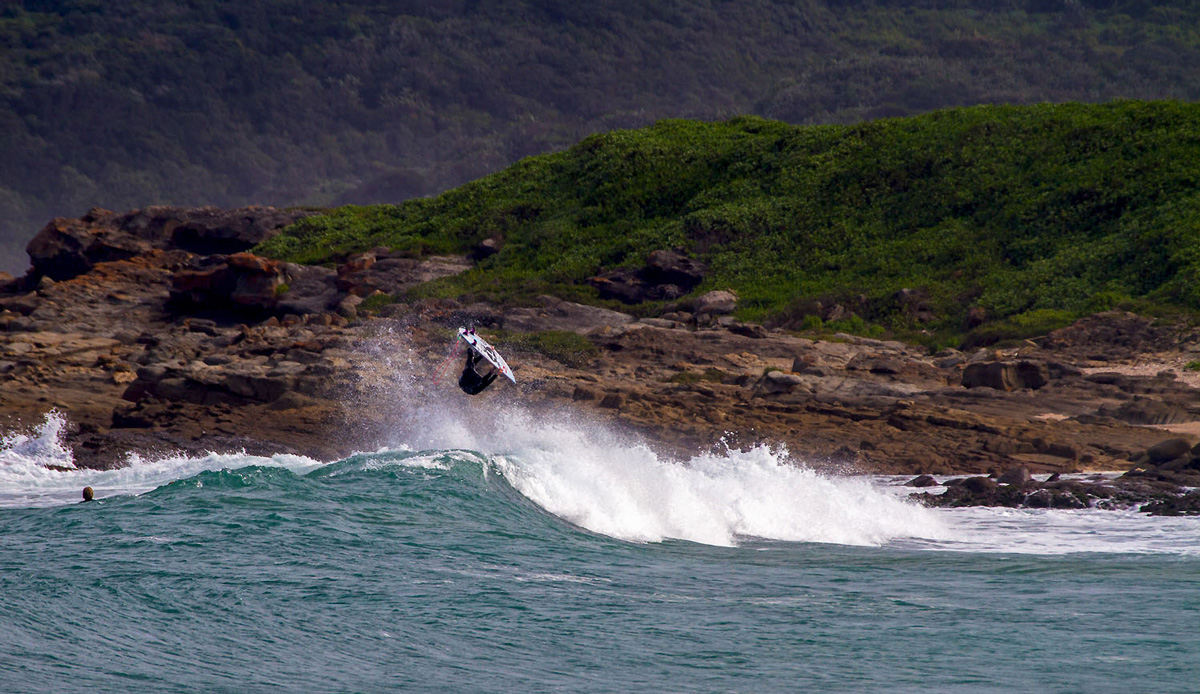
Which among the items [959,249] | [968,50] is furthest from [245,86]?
[959,249]

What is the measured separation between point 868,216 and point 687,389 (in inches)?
752

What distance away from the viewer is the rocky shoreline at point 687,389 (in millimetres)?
24188

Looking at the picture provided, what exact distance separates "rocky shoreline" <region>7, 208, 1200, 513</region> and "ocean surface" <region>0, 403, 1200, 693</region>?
6.42 feet

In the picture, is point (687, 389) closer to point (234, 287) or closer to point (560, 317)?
point (560, 317)

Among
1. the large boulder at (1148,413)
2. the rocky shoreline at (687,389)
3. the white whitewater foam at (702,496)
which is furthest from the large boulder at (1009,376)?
the white whitewater foam at (702,496)

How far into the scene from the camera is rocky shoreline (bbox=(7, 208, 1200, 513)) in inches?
952

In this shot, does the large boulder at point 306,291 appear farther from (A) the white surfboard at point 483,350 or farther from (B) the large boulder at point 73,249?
(A) the white surfboard at point 483,350

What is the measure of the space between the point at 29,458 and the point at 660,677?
17554mm

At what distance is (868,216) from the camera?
44719 millimetres

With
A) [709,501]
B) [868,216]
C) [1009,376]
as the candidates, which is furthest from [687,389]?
[868,216]

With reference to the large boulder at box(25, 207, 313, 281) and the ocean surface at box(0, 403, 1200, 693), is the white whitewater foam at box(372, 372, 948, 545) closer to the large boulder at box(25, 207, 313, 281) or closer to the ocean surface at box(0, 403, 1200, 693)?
the ocean surface at box(0, 403, 1200, 693)

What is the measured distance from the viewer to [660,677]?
11680 millimetres

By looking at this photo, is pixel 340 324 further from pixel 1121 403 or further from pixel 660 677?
pixel 660 677

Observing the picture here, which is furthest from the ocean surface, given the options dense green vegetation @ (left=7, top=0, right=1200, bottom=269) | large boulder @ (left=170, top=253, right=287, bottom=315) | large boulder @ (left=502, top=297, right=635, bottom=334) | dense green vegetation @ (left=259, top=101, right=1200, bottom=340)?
dense green vegetation @ (left=7, top=0, right=1200, bottom=269)
